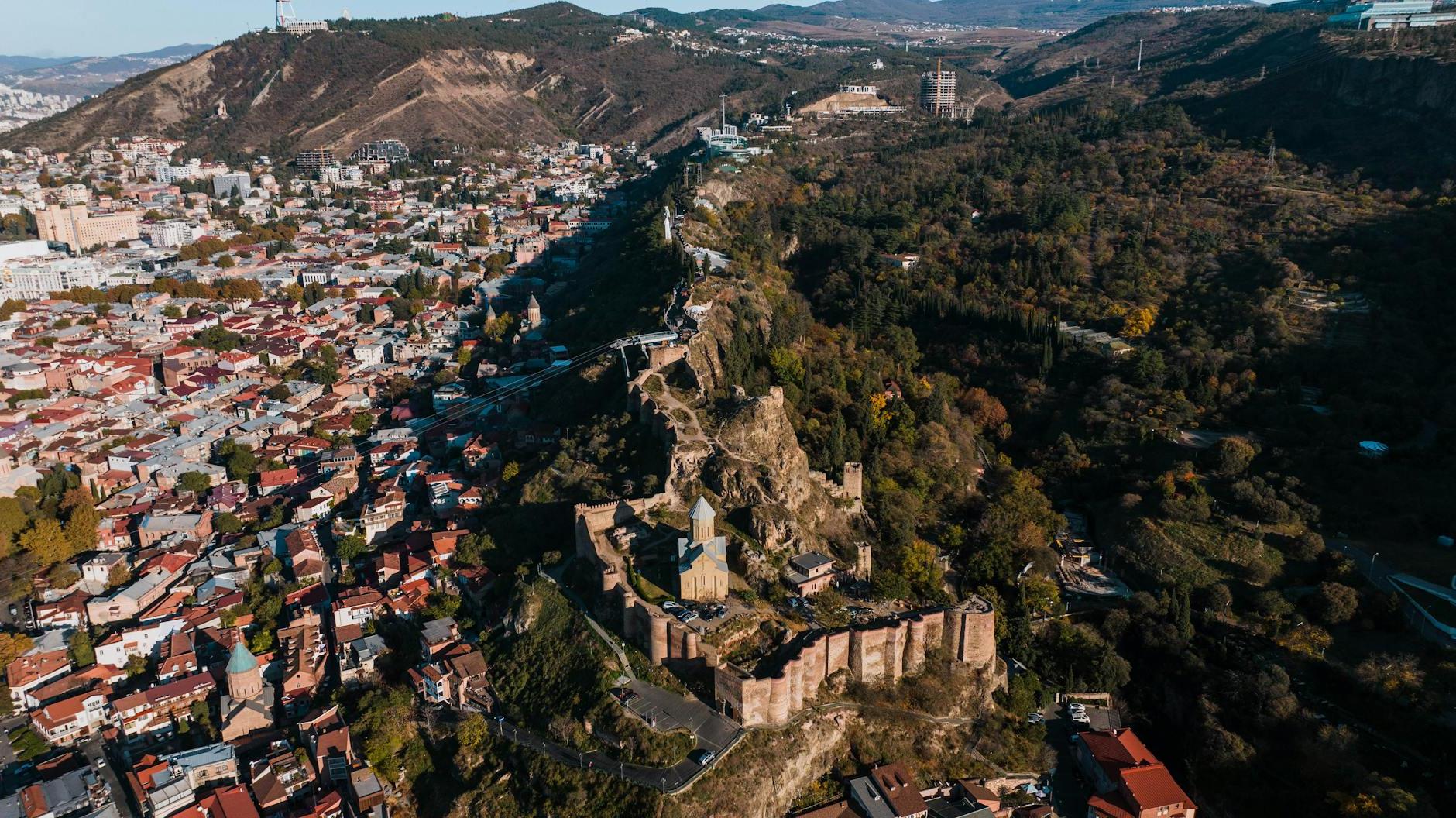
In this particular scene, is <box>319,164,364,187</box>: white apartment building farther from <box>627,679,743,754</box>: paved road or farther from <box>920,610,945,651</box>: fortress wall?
<box>920,610,945,651</box>: fortress wall

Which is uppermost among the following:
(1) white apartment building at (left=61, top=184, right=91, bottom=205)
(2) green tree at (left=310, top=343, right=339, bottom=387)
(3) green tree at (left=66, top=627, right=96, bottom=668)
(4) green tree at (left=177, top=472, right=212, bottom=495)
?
(1) white apartment building at (left=61, top=184, right=91, bottom=205)

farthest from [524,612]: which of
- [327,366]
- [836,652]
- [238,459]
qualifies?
[327,366]

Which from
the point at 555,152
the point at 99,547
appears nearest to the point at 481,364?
the point at 99,547

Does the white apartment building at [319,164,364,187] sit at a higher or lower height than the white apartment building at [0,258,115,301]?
higher

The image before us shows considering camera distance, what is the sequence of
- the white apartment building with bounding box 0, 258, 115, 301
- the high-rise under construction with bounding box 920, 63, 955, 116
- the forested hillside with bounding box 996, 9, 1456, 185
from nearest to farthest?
the forested hillside with bounding box 996, 9, 1456, 185
the white apartment building with bounding box 0, 258, 115, 301
the high-rise under construction with bounding box 920, 63, 955, 116

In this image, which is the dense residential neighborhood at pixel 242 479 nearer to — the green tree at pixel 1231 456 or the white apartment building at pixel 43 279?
the white apartment building at pixel 43 279

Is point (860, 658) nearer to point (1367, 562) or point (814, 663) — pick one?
point (814, 663)

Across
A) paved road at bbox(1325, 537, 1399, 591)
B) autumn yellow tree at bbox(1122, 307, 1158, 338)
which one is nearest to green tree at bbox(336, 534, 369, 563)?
paved road at bbox(1325, 537, 1399, 591)
